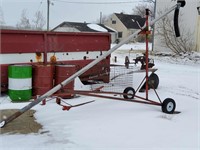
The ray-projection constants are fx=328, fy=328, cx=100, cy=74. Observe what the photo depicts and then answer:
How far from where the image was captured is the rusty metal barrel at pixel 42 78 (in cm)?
702

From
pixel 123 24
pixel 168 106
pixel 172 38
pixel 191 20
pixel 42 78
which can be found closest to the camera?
pixel 168 106

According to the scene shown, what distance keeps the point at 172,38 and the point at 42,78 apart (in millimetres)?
18276

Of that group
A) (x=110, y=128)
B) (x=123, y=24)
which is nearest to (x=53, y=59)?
(x=110, y=128)

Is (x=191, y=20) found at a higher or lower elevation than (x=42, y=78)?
higher

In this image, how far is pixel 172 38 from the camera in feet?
78.4

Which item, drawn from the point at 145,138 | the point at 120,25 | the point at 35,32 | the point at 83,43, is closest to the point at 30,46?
the point at 35,32

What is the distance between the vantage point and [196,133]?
187 inches

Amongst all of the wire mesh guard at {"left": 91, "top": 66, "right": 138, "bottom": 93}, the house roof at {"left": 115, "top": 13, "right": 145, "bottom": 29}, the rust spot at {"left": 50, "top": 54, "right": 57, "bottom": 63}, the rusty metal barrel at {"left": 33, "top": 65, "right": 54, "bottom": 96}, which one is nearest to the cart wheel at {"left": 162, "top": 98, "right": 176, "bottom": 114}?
the wire mesh guard at {"left": 91, "top": 66, "right": 138, "bottom": 93}

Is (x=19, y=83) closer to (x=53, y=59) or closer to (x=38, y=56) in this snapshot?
(x=38, y=56)

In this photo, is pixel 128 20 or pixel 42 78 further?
pixel 128 20

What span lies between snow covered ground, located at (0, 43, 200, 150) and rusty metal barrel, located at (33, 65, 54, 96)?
2.23 feet

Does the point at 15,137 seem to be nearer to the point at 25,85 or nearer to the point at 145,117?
the point at 145,117

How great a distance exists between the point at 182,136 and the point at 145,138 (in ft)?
1.82

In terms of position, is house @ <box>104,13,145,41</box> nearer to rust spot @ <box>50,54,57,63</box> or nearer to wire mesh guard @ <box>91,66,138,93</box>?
wire mesh guard @ <box>91,66,138,93</box>
